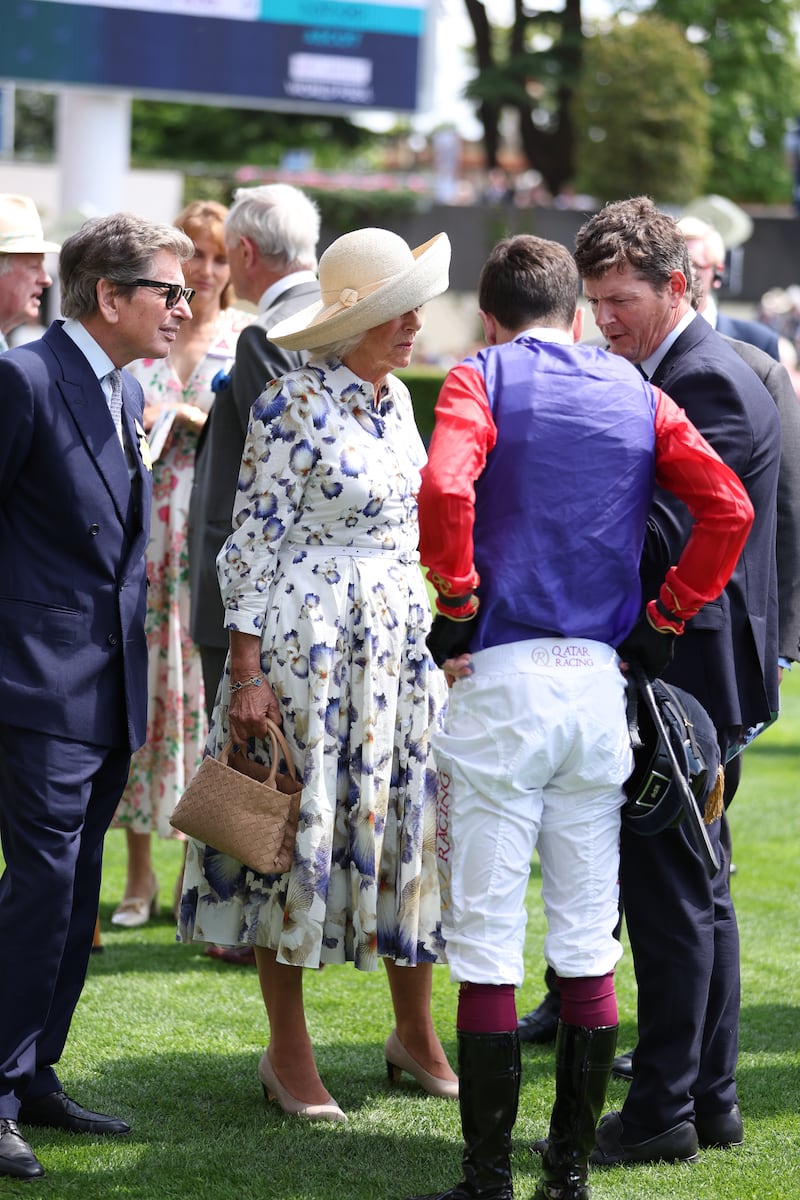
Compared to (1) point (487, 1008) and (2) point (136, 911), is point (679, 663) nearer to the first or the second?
(1) point (487, 1008)

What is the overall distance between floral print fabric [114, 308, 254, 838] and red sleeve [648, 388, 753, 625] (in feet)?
8.39

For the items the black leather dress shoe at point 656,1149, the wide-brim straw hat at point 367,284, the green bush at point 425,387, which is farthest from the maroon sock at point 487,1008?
the green bush at point 425,387

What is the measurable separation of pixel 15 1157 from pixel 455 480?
69.9 inches

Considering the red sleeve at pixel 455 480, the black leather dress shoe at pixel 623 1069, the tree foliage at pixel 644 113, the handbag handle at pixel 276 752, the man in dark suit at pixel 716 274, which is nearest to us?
the red sleeve at pixel 455 480

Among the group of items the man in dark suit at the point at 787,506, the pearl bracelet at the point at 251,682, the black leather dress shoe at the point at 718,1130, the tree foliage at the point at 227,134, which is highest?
the tree foliage at the point at 227,134

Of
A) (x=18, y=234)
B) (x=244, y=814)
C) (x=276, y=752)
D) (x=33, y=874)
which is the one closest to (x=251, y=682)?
(x=276, y=752)

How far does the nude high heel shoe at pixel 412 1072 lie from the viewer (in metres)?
4.09

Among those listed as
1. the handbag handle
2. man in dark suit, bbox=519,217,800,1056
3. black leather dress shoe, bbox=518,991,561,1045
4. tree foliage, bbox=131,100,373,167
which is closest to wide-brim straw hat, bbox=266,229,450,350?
man in dark suit, bbox=519,217,800,1056

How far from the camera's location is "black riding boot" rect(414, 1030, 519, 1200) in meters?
3.21

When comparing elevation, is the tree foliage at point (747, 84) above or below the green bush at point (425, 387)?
above

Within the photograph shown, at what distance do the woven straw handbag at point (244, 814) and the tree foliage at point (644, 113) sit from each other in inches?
1153

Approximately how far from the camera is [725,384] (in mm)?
3574

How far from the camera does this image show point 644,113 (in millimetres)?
31828

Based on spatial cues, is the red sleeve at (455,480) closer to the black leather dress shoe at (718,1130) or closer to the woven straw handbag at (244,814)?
the woven straw handbag at (244,814)
